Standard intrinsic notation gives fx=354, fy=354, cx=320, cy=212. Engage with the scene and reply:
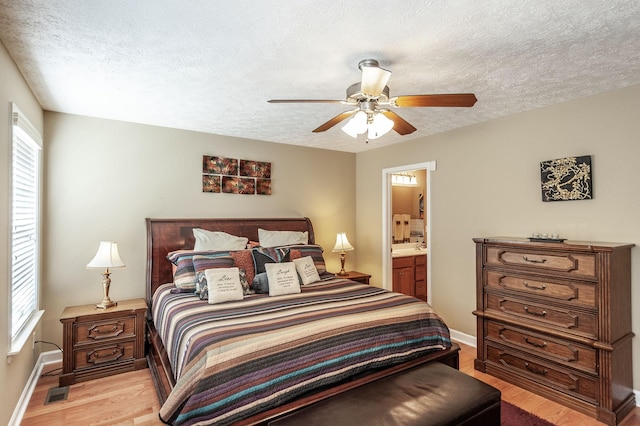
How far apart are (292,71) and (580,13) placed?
1.56 metres

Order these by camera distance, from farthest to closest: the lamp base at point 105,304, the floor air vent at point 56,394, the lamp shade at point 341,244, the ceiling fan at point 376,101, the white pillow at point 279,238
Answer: the lamp shade at point 341,244 → the white pillow at point 279,238 → the lamp base at point 105,304 → the floor air vent at point 56,394 → the ceiling fan at point 376,101

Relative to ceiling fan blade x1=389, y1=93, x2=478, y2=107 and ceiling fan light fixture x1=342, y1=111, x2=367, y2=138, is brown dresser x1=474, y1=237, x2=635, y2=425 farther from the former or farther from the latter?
ceiling fan light fixture x1=342, y1=111, x2=367, y2=138

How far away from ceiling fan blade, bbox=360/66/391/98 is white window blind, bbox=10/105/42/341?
7.12 feet

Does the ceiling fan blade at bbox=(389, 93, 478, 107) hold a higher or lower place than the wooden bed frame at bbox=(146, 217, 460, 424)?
higher

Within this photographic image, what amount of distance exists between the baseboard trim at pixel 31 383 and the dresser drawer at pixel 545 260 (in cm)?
373

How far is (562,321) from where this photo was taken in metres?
2.70

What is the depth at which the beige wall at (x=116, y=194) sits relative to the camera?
327 cm

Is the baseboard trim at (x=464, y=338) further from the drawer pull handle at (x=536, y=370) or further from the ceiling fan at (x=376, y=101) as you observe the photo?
the ceiling fan at (x=376, y=101)

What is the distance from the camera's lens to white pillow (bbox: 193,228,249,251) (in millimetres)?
3658

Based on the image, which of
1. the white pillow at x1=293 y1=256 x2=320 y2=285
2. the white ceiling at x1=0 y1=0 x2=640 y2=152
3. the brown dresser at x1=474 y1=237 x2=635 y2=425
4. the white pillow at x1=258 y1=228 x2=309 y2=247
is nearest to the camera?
the white ceiling at x1=0 y1=0 x2=640 y2=152

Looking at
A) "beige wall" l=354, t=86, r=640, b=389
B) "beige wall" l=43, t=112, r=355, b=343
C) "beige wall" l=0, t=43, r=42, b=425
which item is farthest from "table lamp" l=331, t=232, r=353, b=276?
"beige wall" l=0, t=43, r=42, b=425

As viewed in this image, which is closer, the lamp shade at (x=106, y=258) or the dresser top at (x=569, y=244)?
the dresser top at (x=569, y=244)

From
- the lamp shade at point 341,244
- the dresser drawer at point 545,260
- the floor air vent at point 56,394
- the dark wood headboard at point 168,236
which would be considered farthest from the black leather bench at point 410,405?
the lamp shade at point 341,244

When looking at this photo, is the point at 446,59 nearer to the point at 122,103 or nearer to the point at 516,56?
the point at 516,56
